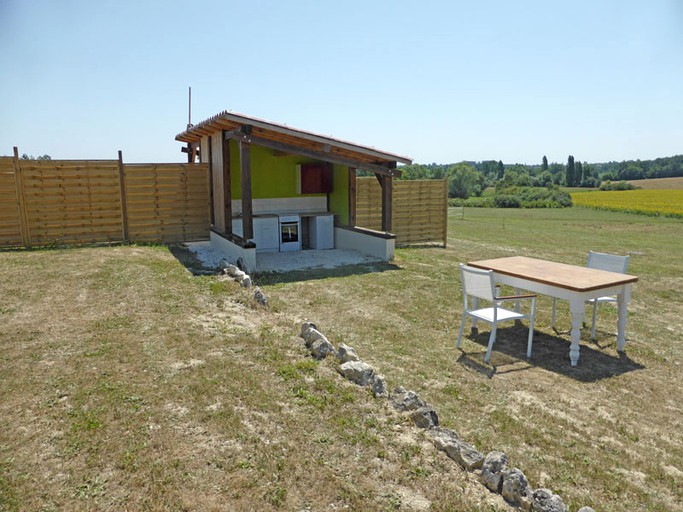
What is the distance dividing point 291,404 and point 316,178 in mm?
9327

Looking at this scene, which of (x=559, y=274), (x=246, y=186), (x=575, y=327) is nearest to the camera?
(x=575, y=327)

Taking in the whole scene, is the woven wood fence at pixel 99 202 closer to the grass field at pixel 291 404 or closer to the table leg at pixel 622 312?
the grass field at pixel 291 404

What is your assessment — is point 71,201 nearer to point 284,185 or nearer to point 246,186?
point 246,186

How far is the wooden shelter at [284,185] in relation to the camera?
10219 mm

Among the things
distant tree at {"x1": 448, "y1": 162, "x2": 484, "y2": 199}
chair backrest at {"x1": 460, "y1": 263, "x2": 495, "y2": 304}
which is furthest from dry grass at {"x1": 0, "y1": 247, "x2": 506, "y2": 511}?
distant tree at {"x1": 448, "y1": 162, "x2": 484, "y2": 199}

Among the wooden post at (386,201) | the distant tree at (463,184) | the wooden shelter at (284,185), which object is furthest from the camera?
the distant tree at (463,184)

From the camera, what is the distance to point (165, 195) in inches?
485

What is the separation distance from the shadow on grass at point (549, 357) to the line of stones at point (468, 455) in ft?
4.86

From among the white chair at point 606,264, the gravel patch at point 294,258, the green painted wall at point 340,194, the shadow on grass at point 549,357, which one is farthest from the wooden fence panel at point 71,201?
the white chair at point 606,264

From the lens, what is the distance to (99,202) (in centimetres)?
1165

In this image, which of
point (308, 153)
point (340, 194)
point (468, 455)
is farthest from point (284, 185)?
point (468, 455)

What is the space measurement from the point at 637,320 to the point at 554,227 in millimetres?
14996

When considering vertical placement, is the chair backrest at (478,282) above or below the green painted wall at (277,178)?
below

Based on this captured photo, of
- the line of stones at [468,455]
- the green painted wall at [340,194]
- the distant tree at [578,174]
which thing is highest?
the distant tree at [578,174]
